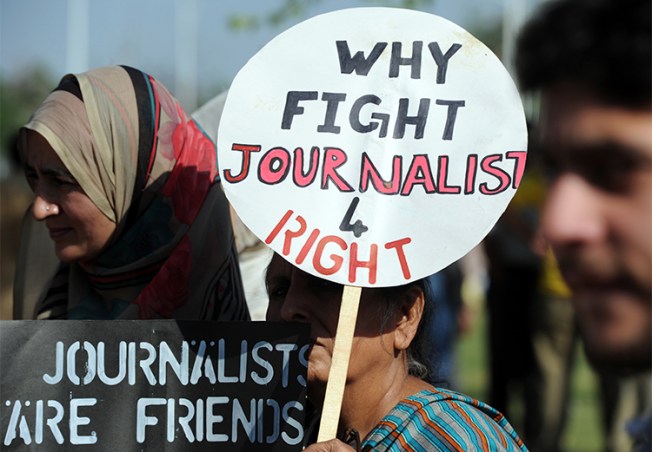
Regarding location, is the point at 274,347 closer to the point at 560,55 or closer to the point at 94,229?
the point at 94,229

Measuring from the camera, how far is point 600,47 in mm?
1236

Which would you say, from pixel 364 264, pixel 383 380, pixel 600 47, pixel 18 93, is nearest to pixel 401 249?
pixel 364 264

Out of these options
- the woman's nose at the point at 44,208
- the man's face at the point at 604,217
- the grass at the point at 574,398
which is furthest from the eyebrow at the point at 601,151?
the grass at the point at 574,398

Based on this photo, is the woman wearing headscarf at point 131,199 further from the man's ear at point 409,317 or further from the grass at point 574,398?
the grass at point 574,398

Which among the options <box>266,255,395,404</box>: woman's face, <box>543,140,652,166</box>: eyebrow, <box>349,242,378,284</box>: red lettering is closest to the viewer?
<box>543,140,652,166</box>: eyebrow

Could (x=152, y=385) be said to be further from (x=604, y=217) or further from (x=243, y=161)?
(x=604, y=217)

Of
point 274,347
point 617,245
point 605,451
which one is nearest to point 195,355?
point 274,347

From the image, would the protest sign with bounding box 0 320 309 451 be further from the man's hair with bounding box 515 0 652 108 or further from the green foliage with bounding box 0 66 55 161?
the green foliage with bounding box 0 66 55 161

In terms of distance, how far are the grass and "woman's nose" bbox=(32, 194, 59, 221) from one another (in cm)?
305

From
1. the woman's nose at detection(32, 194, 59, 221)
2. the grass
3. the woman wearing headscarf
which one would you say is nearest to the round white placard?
the woman wearing headscarf

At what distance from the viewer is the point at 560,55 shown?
49.7 inches

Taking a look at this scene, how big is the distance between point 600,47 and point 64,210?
207cm

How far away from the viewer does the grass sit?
7559 millimetres

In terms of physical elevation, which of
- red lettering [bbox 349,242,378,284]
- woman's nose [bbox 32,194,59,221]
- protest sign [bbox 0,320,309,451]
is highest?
red lettering [bbox 349,242,378,284]
